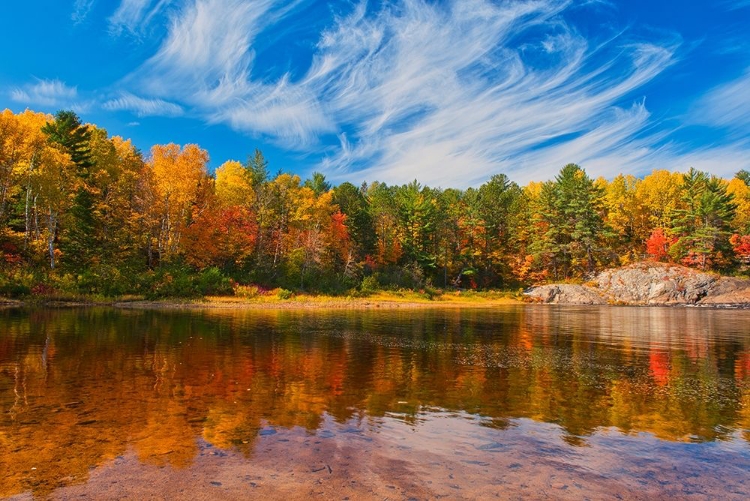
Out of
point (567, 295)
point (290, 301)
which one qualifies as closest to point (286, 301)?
point (290, 301)

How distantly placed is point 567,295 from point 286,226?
43888mm

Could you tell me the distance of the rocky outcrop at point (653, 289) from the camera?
61.8 meters

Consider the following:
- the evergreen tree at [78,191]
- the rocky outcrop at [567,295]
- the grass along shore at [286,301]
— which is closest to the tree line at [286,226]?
the evergreen tree at [78,191]

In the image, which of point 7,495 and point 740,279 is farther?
point 740,279

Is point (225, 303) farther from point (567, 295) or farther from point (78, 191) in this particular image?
point (567, 295)

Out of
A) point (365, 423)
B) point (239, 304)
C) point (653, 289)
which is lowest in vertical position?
point (365, 423)

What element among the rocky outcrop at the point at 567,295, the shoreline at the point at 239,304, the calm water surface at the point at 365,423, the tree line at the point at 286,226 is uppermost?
the tree line at the point at 286,226

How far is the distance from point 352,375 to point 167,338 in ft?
36.7

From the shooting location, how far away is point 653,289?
6456cm

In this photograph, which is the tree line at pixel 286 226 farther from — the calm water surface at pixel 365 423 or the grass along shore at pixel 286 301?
the calm water surface at pixel 365 423

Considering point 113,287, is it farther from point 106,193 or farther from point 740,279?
point 740,279

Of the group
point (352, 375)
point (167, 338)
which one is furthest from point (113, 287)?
point (352, 375)

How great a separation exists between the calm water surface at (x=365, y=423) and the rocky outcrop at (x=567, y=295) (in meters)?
50.9

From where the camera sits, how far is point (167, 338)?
20.1 meters
